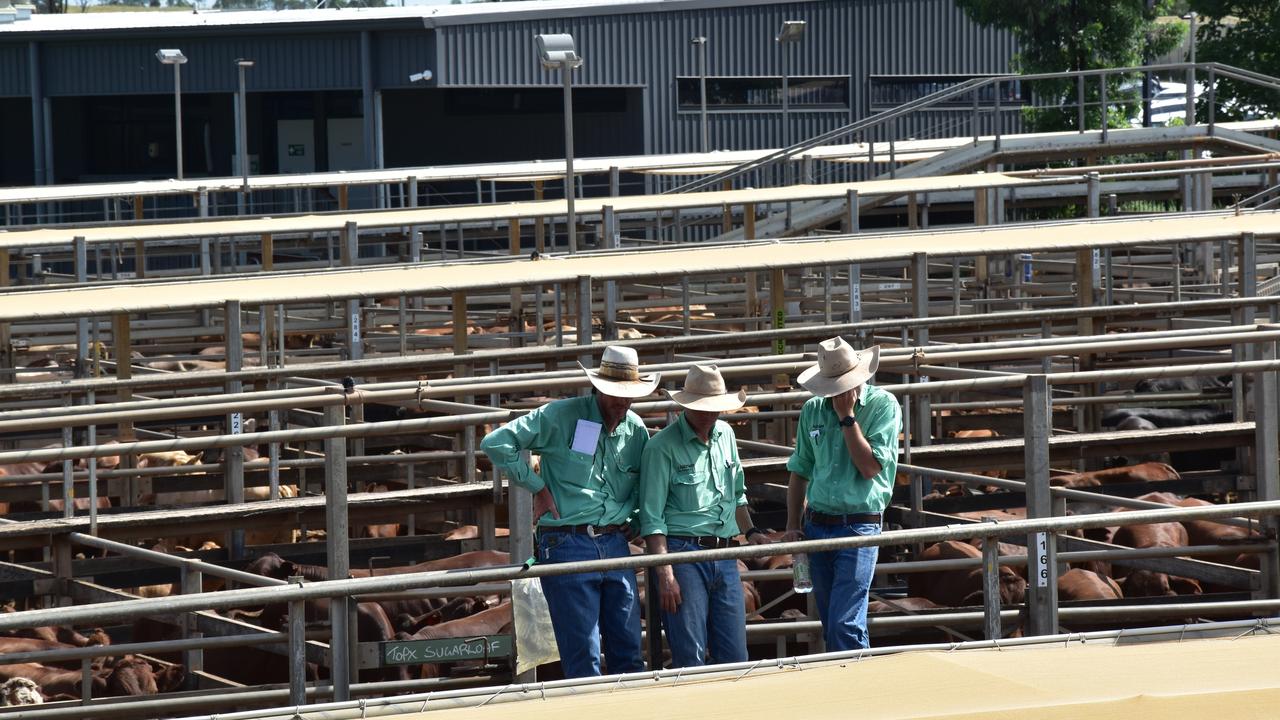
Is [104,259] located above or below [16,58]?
below

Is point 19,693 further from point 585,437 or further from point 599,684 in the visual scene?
point 599,684

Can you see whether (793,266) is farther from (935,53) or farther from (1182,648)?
(935,53)

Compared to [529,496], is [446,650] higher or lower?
lower

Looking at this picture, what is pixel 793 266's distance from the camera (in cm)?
1248

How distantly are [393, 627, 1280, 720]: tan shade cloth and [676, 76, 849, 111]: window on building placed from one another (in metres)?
35.7

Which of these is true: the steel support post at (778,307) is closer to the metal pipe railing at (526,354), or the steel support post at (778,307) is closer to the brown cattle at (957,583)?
the metal pipe railing at (526,354)

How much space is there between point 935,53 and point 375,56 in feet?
44.3

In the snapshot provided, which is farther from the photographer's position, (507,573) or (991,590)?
(991,590)

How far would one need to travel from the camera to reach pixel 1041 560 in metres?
6.48

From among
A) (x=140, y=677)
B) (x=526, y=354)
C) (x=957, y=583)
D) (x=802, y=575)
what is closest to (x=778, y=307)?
(x=526, y=354)

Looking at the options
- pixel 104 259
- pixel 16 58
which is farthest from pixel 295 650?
pixel 16 58

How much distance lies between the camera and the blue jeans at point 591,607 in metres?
6.56

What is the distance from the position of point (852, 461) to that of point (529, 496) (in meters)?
1.34

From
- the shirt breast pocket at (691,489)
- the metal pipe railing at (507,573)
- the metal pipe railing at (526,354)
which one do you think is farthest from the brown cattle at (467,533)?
the metal pipe railing at (507,573)
